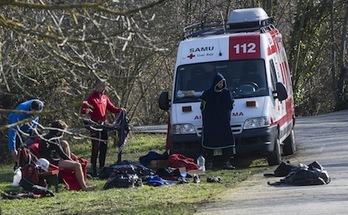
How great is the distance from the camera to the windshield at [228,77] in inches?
720

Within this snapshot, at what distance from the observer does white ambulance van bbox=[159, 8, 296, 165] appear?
58.1 ft

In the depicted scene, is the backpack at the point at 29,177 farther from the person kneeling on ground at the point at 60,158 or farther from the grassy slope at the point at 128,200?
the person kneeling on ground at the point at 60,158

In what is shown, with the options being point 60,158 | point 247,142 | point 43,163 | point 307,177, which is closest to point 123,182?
point 60,158

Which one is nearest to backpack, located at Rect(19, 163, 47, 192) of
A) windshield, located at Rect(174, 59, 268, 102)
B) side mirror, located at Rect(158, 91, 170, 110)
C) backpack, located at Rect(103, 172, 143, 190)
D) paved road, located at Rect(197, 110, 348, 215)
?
backpack, located at Rect(103, 172, 143, 190)

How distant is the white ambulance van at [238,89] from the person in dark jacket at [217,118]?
228mm

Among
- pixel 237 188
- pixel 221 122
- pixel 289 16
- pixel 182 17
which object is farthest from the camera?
pixel 289 16

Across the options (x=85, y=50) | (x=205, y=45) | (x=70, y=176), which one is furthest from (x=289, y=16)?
(x=85, y=50)

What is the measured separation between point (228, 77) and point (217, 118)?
1.22 m

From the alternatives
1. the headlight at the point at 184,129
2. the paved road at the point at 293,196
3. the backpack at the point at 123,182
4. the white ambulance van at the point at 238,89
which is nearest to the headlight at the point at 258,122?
the white ambulance van at the point at 238,89

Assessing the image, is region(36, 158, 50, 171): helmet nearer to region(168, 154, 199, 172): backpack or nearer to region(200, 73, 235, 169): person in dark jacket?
region(168, 154, 199, 172): backpack

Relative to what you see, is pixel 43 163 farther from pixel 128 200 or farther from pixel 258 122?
pixel 258 122

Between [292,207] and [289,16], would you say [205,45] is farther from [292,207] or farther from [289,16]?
[289,16]

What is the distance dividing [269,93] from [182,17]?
15253 millimetres

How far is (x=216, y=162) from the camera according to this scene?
18.5 metres
